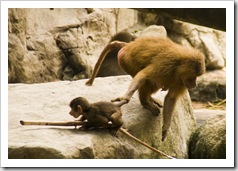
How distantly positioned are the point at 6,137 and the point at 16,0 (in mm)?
1250

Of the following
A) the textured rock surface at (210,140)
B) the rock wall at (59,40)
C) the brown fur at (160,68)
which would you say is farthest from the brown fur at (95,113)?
the rock wall at (59,40)

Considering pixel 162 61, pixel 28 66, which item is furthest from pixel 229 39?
pixel 28 66

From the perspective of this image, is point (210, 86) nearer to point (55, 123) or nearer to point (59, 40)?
point (59, 40)

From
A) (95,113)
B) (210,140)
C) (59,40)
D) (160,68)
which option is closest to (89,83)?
(160,68)

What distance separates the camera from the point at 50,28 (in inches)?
280

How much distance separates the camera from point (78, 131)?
489 centimetres

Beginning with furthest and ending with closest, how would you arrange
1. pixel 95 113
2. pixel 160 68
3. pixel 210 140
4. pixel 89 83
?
pixel 89 83
pixel 210 140
pixel 160 68
pixel 95 113

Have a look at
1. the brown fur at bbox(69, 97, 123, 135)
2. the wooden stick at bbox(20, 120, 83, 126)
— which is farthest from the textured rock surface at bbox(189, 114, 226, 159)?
the wooden stick at bbox(20, 120, 83, 126)

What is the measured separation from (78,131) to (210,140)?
4.86 ft

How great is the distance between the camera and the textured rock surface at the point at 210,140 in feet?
17.0

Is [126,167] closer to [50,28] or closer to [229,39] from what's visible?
[229,39]

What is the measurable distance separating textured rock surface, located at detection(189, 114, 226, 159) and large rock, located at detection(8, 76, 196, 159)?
113mm

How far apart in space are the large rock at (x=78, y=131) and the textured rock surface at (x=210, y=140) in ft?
0.37

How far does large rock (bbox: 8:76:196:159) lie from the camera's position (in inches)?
178
